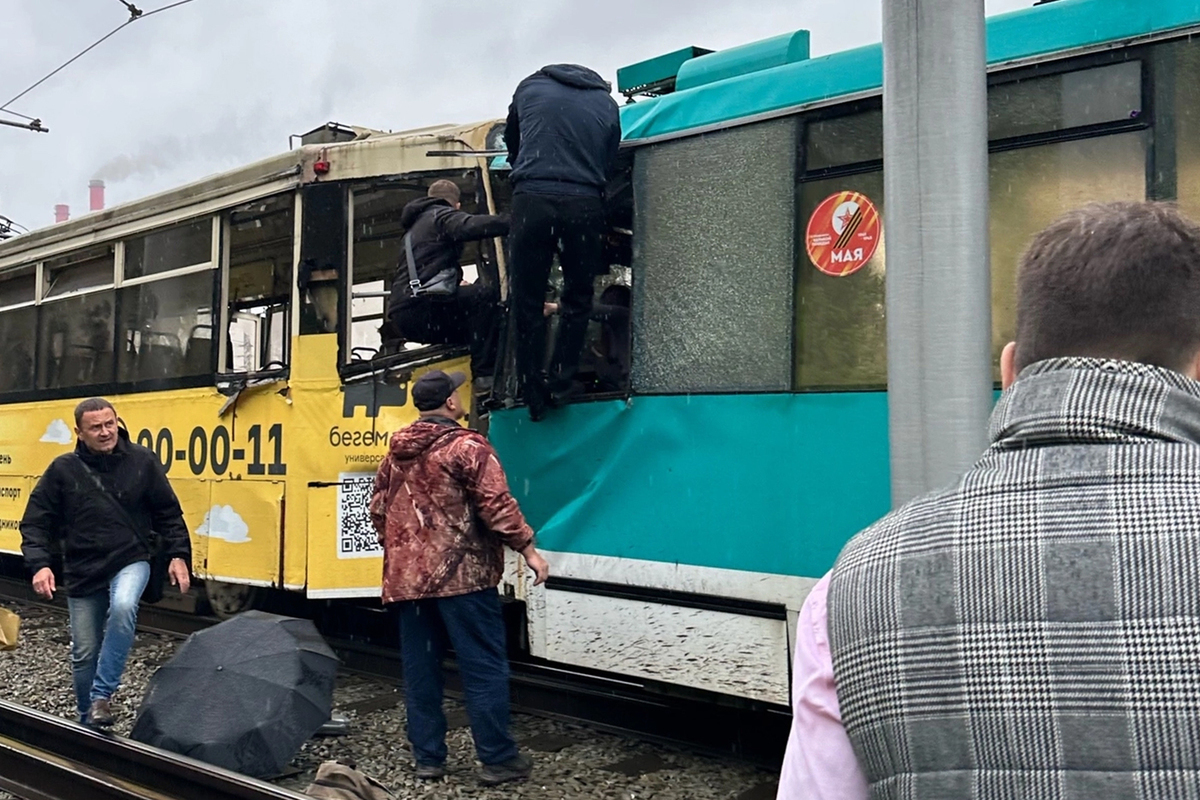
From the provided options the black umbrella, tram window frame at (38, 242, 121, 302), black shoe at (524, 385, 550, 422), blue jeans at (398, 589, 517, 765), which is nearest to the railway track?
the black umbrella

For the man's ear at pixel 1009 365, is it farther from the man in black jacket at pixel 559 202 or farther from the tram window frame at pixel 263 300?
the tram window frame at pixel 263 300

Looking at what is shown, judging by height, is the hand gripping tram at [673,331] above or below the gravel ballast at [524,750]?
above

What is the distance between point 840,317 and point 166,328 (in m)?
5.12

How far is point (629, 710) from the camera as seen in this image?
6.18 metres

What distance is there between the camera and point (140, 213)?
332 inches

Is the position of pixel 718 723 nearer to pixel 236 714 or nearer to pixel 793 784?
pixel 236 714

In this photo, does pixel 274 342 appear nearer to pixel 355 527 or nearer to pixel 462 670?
pixel 355 527

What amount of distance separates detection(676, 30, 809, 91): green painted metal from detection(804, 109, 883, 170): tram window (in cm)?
44

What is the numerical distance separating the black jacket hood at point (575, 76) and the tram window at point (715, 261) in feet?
1.30

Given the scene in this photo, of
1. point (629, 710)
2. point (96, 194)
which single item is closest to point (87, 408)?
point (629, 710)

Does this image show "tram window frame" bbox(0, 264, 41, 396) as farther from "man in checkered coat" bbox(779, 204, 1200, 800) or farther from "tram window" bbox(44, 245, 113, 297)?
"man in checkered coat" bbox(779, 204, 1200, 800)

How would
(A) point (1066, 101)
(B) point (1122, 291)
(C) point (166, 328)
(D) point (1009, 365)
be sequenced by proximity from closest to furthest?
(B) point (1122, 291) → (D) point (1009, 365) → (A) point (1066, 101) → (C) point (166, 328)

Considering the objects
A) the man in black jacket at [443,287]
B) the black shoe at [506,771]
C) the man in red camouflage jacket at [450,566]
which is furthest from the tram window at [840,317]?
the black shoe at [506,771]

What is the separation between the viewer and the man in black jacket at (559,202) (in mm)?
5426
